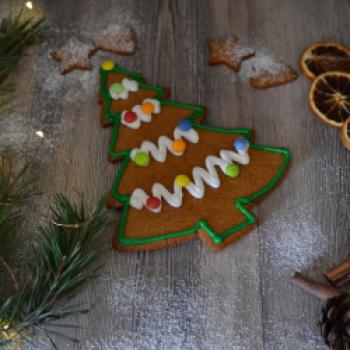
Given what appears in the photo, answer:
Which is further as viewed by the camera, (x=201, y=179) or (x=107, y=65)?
(x=107, y=65)

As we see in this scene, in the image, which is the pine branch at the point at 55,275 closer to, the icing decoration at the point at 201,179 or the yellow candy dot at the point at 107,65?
the icing decoration at the point at 201,179

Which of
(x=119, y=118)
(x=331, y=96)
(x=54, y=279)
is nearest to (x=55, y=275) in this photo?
(x=54, y=279)

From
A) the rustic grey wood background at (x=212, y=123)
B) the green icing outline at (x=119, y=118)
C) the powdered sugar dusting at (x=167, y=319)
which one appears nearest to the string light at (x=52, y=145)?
the rustic grey wood background at (x=212, y=123)

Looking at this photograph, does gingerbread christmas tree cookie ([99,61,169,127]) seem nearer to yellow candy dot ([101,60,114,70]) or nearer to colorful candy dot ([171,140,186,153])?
yellow candy dot ([101,60,114,70])

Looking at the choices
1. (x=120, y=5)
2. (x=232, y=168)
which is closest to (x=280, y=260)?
(x=232, y=168)

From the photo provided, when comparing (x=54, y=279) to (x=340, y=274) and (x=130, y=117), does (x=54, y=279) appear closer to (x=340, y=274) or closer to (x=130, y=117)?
(x=130, y=117)

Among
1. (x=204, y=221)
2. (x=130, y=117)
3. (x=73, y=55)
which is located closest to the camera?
(x=204, y=221)

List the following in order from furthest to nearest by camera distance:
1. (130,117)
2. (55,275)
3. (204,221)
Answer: (130,117), (204,221), (55,275)

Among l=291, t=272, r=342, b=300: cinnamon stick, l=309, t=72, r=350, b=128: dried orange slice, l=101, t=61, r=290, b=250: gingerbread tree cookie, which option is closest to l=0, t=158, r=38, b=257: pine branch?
l=101, t=61, r=290, b=250: gingerbread tree cookie
